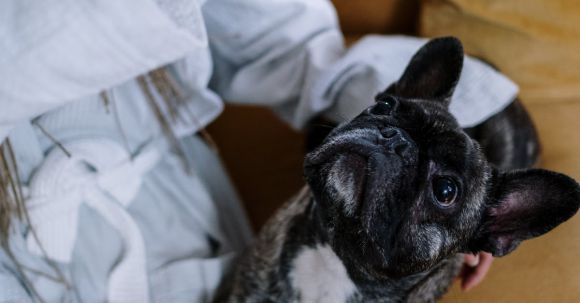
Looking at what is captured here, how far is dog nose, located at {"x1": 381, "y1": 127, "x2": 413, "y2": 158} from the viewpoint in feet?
2.68

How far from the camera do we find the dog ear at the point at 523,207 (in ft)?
2.76

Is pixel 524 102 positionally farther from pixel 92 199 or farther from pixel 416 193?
pixel 92 199

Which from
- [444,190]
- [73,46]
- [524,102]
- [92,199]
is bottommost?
[524,102]

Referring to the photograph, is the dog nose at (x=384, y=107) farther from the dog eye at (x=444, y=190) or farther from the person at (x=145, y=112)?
the person at (x=145, y=112)

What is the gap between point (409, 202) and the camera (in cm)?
83

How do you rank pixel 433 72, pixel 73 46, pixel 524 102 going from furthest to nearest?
pixel 524 102, pixel 433 72, pixel 73 46

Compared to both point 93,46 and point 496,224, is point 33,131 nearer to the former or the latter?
point 93,46

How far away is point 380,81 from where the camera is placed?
1172 millimetres

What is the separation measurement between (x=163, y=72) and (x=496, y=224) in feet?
2.23

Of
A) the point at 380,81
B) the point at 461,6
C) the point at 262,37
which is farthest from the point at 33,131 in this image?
the point at 461,6

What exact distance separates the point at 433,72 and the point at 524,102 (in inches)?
18.0

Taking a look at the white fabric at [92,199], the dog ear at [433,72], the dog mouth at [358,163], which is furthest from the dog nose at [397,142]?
the white fabric at [92,199]

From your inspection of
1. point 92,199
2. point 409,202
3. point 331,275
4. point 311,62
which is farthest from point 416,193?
point 92,199

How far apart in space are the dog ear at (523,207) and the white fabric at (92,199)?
2.00 feet
